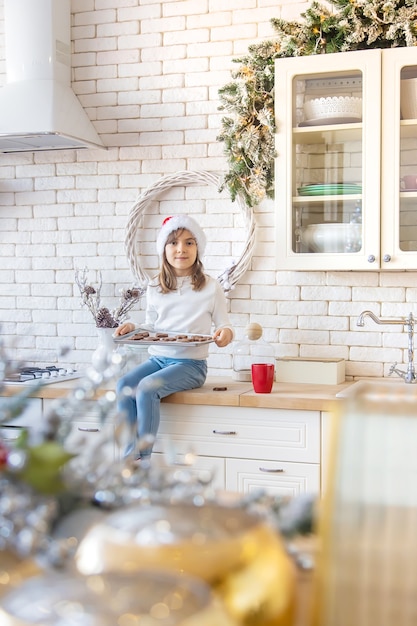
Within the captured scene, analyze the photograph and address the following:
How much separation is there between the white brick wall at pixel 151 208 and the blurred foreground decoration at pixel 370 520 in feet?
9.56

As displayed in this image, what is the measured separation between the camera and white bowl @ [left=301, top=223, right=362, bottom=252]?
329cm

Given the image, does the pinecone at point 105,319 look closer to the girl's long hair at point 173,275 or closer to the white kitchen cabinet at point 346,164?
the girl's long hair at point 173,275

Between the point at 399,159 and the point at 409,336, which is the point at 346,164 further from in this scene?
the point at 409,336

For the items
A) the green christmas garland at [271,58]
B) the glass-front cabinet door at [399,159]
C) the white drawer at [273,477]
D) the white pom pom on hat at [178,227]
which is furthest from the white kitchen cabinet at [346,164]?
the white drawer at [273,477]

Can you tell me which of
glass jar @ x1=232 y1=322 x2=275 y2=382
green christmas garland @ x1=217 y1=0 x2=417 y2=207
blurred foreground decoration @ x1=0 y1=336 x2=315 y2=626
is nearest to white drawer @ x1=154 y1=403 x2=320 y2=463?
glass jar @ x1=232 y1=322 x2=275 y2=382

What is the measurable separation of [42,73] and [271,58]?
42.2 inches

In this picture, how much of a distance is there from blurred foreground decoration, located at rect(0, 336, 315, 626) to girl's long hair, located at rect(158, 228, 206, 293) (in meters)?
2.71

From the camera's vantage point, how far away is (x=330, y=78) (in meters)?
3.34

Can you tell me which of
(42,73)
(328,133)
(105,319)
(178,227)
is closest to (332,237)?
(328,133)

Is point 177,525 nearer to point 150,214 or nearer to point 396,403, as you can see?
point 396,403

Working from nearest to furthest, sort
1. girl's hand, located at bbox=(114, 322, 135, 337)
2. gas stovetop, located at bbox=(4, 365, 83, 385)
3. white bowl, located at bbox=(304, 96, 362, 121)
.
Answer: white bowl, located at bbox=(304, 96, 362, 121) → girl's hand, located at bbox=(114, 322, 135, 337) → gas stovetop, located at bbox=(4, 365, 83, 385)

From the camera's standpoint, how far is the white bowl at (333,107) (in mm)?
3291

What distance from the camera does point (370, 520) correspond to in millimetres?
696

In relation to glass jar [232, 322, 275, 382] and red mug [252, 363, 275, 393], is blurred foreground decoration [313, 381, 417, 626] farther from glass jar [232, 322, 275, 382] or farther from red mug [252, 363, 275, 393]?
glass jar [232, 322, 275, 382]
